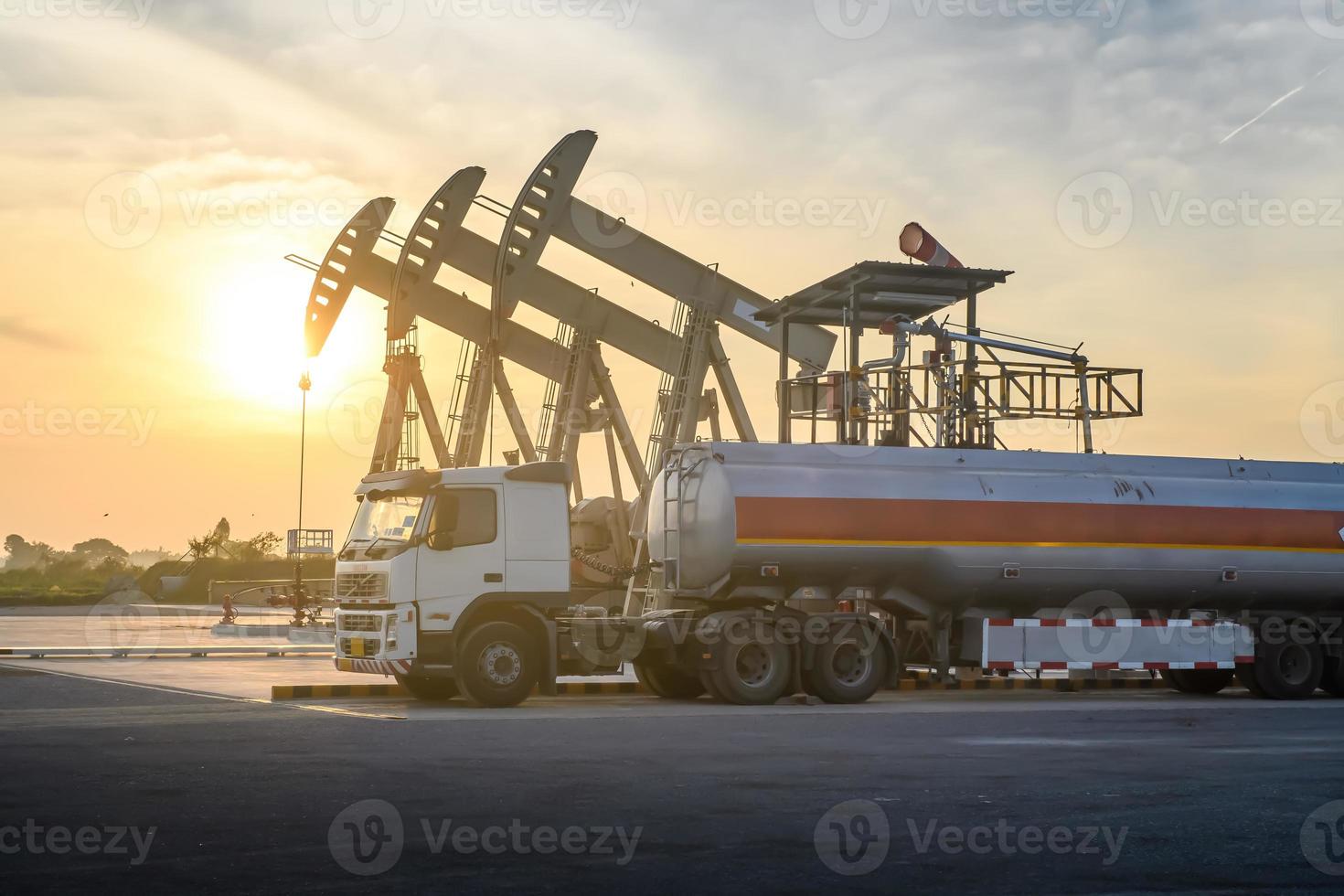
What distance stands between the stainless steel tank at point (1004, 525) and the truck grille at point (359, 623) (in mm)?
4071

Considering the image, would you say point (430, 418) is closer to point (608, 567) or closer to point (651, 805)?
point (608, 567)

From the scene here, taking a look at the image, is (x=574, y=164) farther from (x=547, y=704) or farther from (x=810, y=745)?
(x=810, y=745)

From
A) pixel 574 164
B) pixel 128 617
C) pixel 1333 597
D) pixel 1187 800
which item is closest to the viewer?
pixel 1187 800

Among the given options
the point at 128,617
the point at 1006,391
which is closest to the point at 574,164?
the point at 1006,391

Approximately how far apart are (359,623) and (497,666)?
178 cm

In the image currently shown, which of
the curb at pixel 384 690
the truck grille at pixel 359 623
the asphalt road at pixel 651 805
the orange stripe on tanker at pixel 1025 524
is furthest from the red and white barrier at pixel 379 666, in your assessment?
the orange stripe on tanker at pixel 1025 524

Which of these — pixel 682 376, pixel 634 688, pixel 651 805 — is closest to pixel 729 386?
pixel 682 376

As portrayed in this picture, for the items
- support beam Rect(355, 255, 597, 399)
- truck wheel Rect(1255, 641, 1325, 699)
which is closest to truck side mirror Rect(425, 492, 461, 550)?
truck wheel Rect(1255, 641, 1325, 699)

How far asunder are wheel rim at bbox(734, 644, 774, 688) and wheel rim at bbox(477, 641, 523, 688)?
2902 millimetres

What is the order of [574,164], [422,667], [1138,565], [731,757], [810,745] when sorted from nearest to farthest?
[731,757]
[810,745]
[422,667]
[1138,565]
[574,164]

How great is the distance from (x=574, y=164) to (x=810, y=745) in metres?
20.6

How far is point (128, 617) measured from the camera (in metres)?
59.1

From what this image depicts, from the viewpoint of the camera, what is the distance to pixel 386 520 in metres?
18.1

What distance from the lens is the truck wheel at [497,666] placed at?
17547mm
